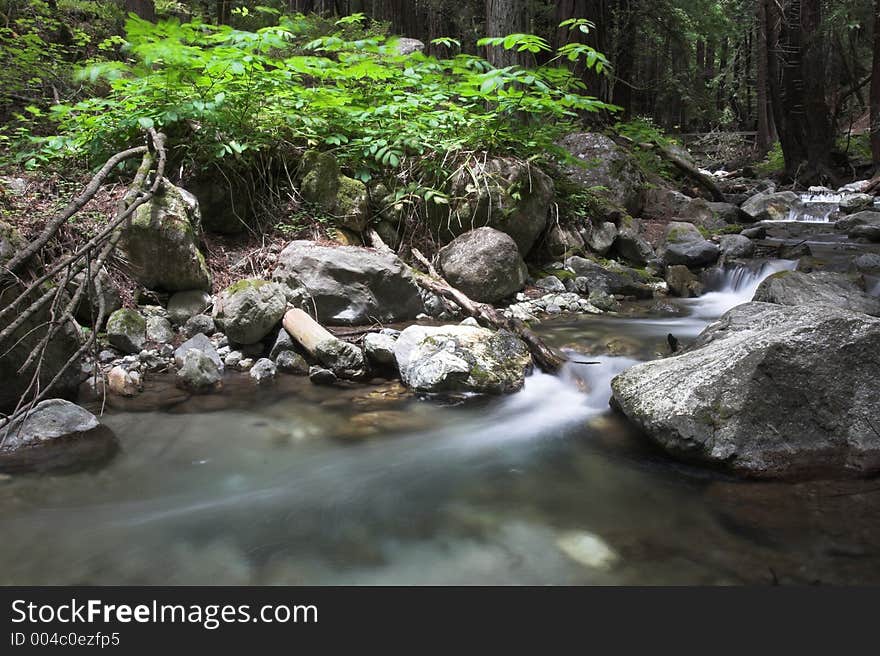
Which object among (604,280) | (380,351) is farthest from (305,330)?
(604,280)

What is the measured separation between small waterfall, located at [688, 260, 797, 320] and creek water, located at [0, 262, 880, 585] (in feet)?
10.8

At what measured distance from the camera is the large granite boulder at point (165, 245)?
441cm

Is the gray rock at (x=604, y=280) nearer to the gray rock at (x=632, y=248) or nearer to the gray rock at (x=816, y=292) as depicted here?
the gray rock at (x=632, y=248)

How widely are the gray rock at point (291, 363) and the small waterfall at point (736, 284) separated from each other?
173 inches

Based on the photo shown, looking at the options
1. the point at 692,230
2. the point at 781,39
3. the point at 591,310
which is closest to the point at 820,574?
the point at 591,310

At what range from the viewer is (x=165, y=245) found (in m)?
4.47

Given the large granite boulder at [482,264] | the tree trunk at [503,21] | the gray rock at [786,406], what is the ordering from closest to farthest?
the gray rock at [786,406]
the large granite boulder at [482,264]
the tree trunk at [503,21]

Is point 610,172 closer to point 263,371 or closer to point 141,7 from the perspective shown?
point 263,371

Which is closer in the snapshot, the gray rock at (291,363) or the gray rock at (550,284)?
the gray rock at (291,363)

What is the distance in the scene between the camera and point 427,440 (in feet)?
11.0

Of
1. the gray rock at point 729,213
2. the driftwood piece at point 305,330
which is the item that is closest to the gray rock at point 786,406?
the driftwood piece at point 305,330

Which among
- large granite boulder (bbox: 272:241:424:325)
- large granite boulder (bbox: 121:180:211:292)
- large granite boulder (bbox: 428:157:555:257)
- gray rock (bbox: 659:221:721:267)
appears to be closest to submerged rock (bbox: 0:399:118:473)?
large granite boulder (bbox: 121:180:211:292)

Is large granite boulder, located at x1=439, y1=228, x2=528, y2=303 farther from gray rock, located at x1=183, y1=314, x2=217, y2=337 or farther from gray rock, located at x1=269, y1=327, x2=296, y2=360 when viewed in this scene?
gray rock, located at x1=183, y1=314, x2=217, y2=337

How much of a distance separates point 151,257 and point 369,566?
11.4 feet
